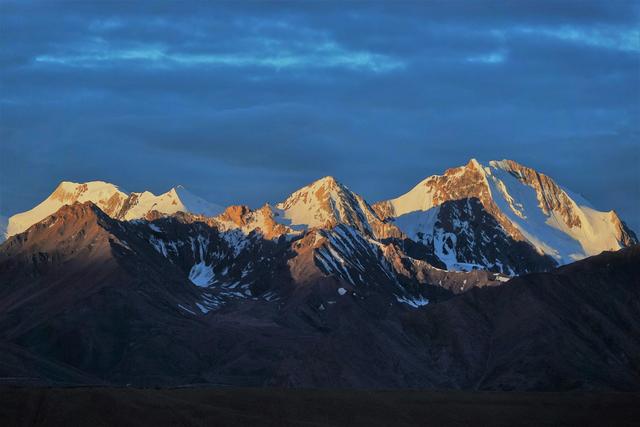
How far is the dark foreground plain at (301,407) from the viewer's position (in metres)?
155

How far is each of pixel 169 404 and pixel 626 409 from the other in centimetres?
5435

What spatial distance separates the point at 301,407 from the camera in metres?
172

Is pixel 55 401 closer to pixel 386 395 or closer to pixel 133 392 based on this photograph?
pixel 133 392

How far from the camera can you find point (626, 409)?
181375 mm

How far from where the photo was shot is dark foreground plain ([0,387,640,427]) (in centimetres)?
15512

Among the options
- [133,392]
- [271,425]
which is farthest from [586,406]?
[133,392]

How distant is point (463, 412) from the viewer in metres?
181

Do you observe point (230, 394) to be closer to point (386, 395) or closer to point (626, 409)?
point (386, 395)

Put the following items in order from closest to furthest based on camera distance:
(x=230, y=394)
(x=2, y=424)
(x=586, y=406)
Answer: (x=2, y=424) < (x=230, y=394) < (x=586, y=406)

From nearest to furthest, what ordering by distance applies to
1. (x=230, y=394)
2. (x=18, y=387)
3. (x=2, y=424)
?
(x=2, y=424) < (x=18, y=387) < (x=230, y=394)

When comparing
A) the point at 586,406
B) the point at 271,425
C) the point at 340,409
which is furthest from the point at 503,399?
the point at 271,425

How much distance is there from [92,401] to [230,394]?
20.3 metres

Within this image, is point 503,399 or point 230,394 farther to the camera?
point 503,399

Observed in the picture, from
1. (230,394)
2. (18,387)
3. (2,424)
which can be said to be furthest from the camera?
(230,394)
